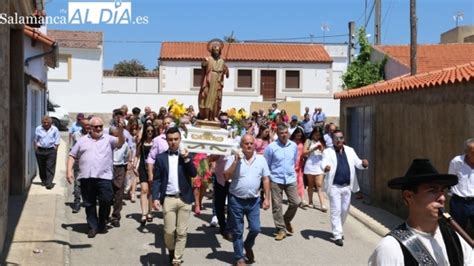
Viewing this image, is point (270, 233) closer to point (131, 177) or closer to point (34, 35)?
point (131, 177)

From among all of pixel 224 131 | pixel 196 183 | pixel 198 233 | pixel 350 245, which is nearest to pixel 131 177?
pixel 196 183

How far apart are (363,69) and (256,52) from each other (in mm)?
15387

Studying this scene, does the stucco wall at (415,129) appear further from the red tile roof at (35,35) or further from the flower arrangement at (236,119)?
the red tile roof at (35,35)

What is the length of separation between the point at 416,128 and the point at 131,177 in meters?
5.70

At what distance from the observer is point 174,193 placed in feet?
24.9

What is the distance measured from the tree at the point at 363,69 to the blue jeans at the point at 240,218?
65.2ft

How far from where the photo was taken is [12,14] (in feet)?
33.9

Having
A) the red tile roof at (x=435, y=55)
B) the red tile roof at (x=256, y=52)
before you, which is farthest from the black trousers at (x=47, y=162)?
the red tile roof at (x=256, y=52)

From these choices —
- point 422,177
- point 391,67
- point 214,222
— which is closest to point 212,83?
point 214,222

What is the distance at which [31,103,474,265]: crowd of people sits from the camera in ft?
25.1

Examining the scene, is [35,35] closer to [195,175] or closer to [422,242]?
[195,175]

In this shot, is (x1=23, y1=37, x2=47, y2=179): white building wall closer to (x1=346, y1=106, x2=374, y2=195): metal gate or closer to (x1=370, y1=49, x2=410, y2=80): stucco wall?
(x1=346, y1=106, x2=374, y2=195): metal gate

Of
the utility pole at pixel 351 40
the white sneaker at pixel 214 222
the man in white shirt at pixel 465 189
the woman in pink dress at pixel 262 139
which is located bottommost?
the white sneaker at pixel 214 222

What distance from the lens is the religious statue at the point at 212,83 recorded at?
9.81 meters
